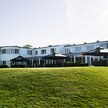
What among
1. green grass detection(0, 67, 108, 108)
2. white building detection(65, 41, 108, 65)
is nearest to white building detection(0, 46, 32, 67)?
white building detection(65, 41, 108, 65)

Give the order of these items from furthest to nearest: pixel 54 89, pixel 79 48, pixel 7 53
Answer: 1. pixel 7 53
2. pixel 79 48
3. pixel 54 89

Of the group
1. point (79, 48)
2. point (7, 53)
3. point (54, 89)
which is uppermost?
point (79, 48)

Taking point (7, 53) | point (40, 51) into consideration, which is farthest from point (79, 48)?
point (7, 53)

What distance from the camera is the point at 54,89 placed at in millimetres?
24438

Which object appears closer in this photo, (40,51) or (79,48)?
(79,48)

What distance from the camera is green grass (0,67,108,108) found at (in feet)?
71.0

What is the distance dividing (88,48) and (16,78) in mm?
54858

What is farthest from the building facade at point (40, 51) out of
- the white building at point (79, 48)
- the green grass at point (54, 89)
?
the green grass at point (54, 89)

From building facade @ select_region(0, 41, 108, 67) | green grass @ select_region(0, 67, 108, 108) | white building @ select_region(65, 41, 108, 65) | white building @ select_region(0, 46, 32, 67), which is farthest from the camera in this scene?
white building @ select_region(0, 46, 32, 67)

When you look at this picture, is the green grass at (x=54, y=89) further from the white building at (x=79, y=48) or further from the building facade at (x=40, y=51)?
the building facade at (x=40, y=51)

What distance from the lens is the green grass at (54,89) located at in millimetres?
21641

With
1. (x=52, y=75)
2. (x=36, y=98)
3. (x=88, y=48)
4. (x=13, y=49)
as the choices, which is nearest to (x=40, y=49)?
(x=13, y=49)

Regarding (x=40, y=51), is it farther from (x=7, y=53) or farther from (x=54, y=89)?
(x=54, y=89)

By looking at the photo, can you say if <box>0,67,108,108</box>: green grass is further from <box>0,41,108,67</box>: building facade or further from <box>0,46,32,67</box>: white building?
<box>0,46,32,67</box>: white building
